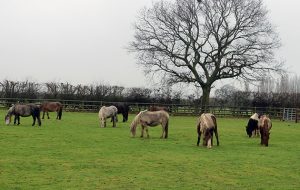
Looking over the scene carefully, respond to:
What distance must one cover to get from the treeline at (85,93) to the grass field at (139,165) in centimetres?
3418

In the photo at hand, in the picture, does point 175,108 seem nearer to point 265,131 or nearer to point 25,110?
point 25,110

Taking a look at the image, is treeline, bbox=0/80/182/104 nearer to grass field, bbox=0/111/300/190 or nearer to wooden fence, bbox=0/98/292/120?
wooden fence, bbox=0/98/292/120

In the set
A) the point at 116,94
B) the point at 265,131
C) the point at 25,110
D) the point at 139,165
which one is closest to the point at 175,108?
the point at 116,94

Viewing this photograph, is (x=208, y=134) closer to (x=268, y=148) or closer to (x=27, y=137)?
(x=268, y=148)

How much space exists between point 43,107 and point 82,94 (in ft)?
60.5

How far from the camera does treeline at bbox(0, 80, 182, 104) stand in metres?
51.5

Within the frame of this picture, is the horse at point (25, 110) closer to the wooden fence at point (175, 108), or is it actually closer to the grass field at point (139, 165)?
the grass field at point (139, 165)

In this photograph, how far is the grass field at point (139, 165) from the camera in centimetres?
952

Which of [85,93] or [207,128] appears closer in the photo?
[207,128]

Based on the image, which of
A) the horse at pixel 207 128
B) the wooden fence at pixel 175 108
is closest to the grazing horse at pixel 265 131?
the horse at pixel 207 128

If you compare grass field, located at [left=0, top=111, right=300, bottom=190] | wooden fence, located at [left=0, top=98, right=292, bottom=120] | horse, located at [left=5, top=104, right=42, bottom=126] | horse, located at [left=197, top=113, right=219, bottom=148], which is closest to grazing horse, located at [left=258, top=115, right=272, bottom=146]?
grass field, located at [left=0, top=111, right=300, bottom=190]

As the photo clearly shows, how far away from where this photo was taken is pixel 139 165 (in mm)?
11781

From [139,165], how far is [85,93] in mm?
40895

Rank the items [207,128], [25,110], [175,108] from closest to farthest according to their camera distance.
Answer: [207,128] → [25,110] → [175,108]
